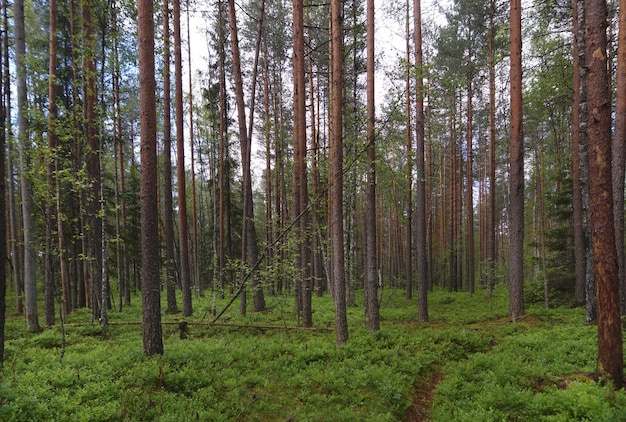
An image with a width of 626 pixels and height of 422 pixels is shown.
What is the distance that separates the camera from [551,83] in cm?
1370

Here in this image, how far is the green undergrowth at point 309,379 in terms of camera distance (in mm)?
4613

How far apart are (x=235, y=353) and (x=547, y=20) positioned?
53.1 feet

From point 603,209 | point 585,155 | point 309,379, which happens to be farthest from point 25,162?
point 585,155

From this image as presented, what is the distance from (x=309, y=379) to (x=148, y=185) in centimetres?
494

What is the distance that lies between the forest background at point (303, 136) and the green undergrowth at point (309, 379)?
88 centimetres

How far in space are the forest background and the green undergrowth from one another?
Answer: 0.88 metres

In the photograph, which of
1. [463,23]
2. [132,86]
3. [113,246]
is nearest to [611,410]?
[132,86]

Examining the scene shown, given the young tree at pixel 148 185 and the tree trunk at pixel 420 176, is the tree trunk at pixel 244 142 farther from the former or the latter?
the tree trunk at pixel 420 176

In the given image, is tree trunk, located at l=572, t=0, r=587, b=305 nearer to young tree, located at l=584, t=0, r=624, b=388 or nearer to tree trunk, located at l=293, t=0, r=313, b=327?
young tree, located at l=584, t=0, r=624, b=388

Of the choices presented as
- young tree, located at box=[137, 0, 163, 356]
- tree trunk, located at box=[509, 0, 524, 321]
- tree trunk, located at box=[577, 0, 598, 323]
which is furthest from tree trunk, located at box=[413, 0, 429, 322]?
young tree, located at box=[137, 0, 163, 356]

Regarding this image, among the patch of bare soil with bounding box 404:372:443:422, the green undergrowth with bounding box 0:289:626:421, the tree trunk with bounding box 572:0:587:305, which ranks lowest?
the patch of bare soil with bounding box 404:372:443:422

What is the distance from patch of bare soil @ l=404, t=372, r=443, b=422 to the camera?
554 centimetres

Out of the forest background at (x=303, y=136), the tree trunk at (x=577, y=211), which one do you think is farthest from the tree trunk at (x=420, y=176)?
the tree trunk at (x=577, y=211)

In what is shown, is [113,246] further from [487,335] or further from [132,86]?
[487,335]
